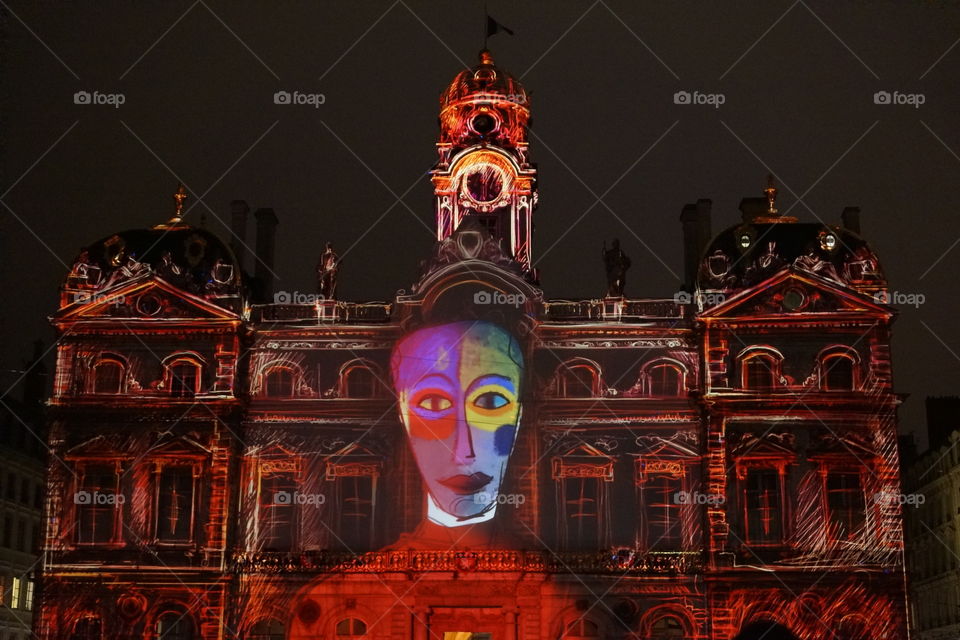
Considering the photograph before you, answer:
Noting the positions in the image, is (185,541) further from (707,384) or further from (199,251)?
(707,384)

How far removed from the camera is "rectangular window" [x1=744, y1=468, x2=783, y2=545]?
152ft

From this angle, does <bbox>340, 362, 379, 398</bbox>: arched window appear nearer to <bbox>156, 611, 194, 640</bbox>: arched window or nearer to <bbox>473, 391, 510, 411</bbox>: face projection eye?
<bbox>473, 391, 510, 411</bbox>: face projection eye

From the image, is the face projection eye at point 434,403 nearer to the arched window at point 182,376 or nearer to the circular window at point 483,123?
the arched window at point 182,376

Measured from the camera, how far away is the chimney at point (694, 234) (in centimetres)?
5444

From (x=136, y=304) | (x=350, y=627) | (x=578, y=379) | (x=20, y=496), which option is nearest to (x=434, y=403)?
(x=578, y=379)

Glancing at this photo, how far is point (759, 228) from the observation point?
49.8 meters

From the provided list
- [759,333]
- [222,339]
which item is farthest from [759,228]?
[222,339]

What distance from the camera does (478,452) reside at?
4750 centimetres

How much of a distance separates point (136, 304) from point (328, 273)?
6840mm

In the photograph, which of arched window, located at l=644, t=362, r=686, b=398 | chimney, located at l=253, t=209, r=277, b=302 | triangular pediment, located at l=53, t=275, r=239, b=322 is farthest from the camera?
chimney, located at l=253, t=209, r=277, b=302

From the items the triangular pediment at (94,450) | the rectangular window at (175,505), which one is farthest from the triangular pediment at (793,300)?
the triangular pediment at (94,450)

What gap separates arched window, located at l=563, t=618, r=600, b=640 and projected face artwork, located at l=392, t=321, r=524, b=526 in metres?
4.53

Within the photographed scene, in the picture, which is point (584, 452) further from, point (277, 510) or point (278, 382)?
point (278, 382)

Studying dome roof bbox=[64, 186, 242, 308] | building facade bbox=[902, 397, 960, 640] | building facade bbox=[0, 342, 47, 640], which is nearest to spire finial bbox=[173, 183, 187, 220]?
dome roof bbox=[64, 186, 242, 308]
